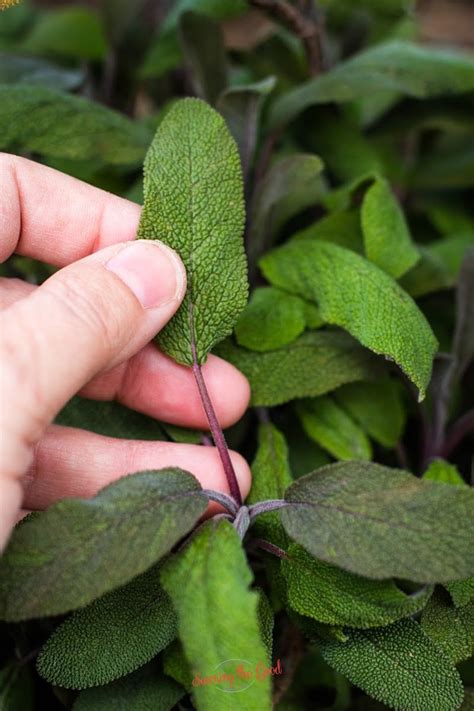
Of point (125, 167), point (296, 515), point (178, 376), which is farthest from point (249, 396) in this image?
point (125, 167)

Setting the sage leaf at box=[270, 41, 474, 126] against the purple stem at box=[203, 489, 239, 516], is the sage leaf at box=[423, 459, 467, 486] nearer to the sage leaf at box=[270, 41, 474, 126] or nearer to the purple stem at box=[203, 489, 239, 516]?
the purple stem at box=[203, 489, 239, 516]

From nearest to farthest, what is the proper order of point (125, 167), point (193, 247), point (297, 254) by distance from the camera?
point (193, 247)
point (297, 254)
point (125, 167)

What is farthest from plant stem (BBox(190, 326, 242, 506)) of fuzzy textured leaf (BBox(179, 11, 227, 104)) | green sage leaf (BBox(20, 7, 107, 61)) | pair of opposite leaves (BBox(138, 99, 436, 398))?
green sage leaf (BBox(20, 7, 107, 61))

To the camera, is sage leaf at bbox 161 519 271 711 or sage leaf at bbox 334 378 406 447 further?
→ sage leaf at bbox 334 378 406 447

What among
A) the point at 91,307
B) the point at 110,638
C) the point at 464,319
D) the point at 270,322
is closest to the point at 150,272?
the point at 91,307

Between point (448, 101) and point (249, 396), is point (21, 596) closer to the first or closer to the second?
point (249, 396)

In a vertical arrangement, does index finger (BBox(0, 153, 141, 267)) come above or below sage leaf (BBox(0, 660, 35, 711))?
above
